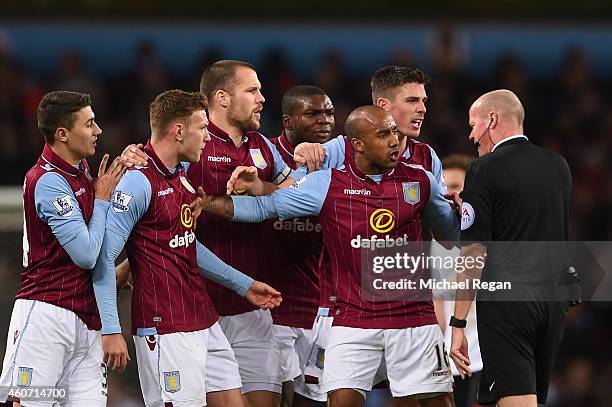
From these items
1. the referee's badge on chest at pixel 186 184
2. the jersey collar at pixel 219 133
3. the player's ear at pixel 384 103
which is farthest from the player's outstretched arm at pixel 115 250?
the player's ear at pixel 384 103

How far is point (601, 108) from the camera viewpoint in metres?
12.1

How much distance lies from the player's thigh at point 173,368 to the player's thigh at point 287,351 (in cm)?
85

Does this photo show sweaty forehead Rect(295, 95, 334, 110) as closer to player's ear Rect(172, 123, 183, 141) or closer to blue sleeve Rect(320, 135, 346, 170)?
blue sleeve Rect(320, 135, 346, 170)

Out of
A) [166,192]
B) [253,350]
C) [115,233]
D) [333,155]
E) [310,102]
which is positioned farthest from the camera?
[310,102]

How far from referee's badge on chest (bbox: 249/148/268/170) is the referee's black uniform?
3.74ft

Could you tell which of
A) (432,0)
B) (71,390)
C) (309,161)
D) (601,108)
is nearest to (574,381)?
(601,108)

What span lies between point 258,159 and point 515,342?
1.66 m

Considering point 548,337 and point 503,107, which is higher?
point 503,107

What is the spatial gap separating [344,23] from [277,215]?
6.55 m

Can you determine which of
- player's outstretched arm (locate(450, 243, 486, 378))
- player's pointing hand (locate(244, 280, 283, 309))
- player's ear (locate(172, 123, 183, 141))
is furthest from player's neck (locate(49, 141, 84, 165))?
player's outstretched arm (locate(450, 243, 486, 378))

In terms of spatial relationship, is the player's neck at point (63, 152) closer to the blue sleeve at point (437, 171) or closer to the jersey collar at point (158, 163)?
the jersey collar at point (158, 163)

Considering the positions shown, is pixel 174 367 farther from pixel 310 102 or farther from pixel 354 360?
pixel 310 102

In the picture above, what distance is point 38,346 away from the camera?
5.36 metres

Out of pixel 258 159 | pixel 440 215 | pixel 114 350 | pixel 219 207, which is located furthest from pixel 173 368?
pixel 440 215
